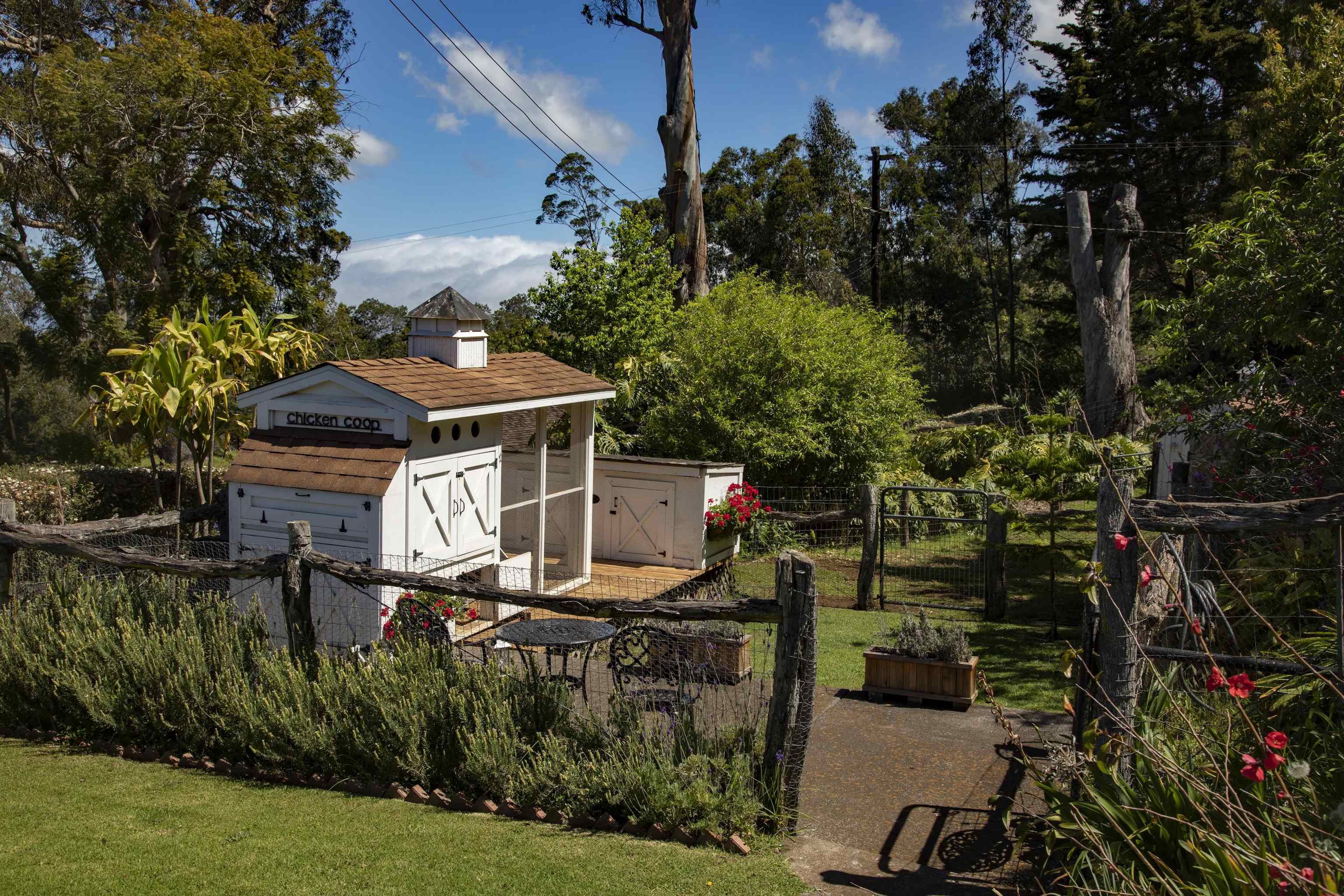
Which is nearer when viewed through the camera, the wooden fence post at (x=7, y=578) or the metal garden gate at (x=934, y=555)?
the wooden fence post at (x=7, y=578)

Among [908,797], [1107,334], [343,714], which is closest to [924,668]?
[908,797]

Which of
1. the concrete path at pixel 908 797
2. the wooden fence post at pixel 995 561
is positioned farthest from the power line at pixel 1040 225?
the concrete path at pixel 908 797

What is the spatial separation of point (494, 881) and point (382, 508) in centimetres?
473

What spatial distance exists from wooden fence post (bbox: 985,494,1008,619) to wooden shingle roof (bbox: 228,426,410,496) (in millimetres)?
7082

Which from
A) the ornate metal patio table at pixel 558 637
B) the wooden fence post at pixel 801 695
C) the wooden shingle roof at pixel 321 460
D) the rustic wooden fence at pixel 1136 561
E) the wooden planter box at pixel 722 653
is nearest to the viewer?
the rustic wooden fence at pixel 1136 561

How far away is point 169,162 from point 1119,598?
801 inches

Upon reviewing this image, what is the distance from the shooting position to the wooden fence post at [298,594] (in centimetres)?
750

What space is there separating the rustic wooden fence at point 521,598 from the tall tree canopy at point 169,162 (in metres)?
12.8

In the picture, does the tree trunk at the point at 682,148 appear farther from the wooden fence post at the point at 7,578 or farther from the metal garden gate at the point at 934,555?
the wooden fence post at the point at 7,578

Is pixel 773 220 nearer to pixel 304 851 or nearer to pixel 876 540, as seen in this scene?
pixel 876 540

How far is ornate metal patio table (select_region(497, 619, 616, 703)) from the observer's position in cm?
712

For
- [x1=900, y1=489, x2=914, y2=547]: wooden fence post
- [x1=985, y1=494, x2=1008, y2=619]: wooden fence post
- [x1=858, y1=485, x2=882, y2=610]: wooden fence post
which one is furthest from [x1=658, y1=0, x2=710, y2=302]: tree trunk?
[x1=985, y1=494, x2=1008, y2=619]: wooden fence post

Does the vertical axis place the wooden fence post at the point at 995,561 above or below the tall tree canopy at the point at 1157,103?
below

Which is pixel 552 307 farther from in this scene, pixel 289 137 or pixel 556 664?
pixel 556 664
